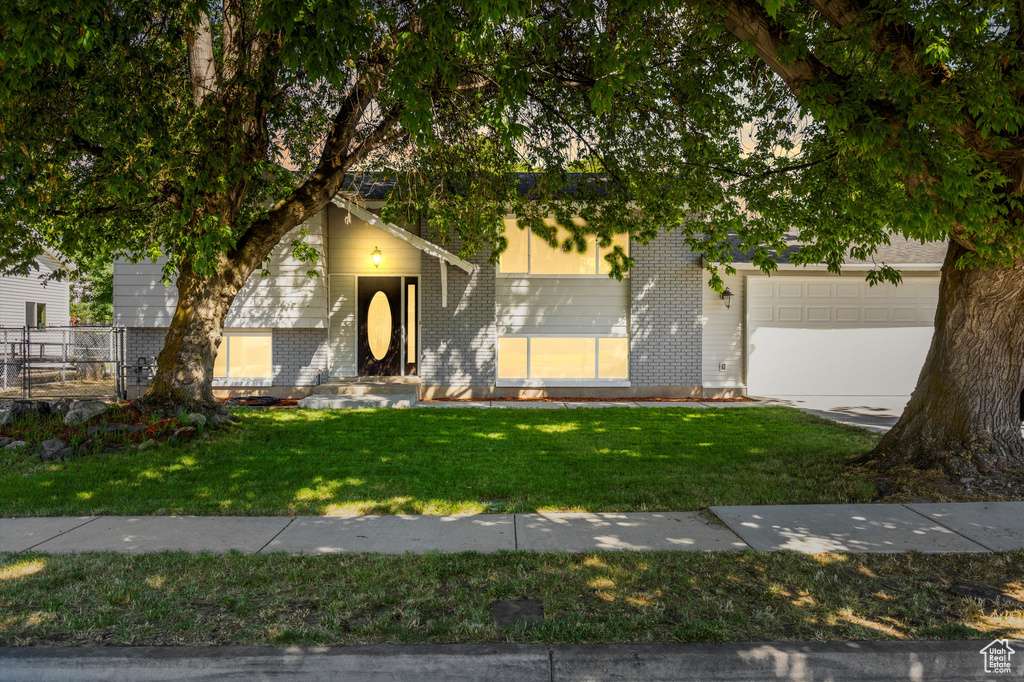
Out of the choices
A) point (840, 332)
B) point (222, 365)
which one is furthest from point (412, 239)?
point (840, 332)

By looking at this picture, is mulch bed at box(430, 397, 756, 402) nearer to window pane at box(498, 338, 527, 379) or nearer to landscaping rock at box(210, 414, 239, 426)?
window pane at box(498, 338, 527, 379)

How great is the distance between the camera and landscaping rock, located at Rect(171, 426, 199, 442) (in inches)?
332

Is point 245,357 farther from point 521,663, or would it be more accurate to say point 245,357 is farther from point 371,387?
point 521,663

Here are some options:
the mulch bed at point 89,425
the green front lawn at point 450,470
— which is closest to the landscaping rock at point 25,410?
the mulch bed at point 89,425

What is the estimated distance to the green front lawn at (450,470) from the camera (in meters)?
5.96

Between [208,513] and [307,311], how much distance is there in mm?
8823

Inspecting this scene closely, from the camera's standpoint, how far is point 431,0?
18.2 ft

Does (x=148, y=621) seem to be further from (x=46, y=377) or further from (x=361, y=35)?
(x=46, y=377)

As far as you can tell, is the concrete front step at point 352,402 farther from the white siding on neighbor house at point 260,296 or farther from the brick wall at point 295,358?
the white siding on neighbor house at point 260,296

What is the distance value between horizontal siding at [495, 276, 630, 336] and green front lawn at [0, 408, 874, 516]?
439 centimetres

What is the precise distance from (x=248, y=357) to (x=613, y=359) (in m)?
8.50

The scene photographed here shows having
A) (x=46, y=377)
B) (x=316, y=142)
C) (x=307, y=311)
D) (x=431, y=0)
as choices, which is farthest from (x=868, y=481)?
(x=46, y=377)

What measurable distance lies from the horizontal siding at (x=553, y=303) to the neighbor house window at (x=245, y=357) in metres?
5.44

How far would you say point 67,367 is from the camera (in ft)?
60.4
